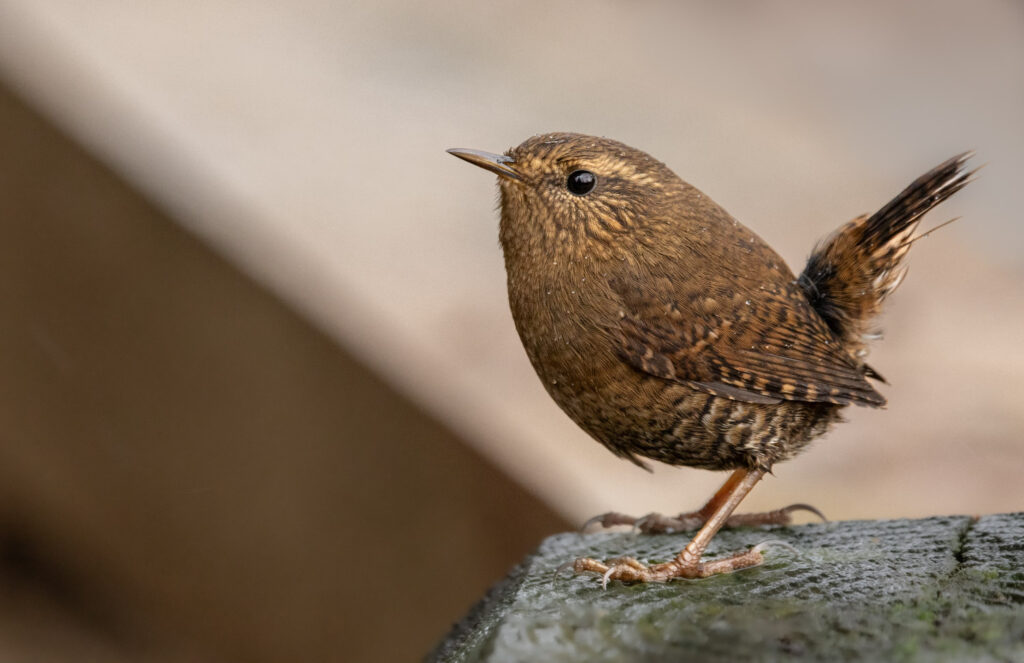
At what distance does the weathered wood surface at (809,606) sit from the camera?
1456 millimetres

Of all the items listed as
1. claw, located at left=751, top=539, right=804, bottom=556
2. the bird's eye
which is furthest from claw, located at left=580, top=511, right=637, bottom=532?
the bird's eye

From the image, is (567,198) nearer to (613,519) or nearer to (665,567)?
(665,567)

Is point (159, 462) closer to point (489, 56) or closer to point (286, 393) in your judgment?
point (286, 393)

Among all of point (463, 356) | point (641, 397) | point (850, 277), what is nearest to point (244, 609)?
point (463, 356)

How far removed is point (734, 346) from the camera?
224 cm

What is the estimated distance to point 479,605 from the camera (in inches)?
97.3

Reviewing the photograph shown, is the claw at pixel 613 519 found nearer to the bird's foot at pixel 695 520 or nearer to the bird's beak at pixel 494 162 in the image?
the bird's foot at pixel 695 520

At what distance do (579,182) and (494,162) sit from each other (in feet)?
0.58

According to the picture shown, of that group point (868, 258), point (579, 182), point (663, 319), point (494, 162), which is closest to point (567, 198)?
point (579, 182)

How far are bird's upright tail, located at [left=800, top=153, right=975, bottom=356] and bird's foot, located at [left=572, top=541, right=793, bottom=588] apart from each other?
0.65 metres

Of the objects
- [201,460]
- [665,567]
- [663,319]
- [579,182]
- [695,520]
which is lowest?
[201,460]

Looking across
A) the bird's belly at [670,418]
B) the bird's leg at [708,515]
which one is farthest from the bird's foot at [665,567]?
the bird's leg at [708,515]

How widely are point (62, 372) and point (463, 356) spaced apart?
1103mm

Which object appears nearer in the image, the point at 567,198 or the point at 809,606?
the point at 809,606
